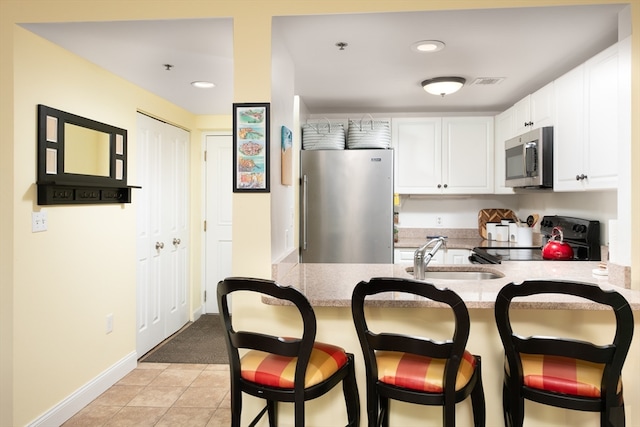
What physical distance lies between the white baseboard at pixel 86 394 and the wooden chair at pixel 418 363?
1.88 m

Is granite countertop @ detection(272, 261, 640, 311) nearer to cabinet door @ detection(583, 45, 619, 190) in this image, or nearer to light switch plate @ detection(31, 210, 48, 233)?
cabinet door @ detection(583, 45, 619, 190)

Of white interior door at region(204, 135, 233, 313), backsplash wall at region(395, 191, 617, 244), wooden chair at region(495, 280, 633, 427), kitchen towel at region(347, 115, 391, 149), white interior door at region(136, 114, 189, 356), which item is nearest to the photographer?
wooden chair at region(495, 280, 633, 427)

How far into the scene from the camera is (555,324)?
206 centimetres

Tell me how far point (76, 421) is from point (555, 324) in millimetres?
2621

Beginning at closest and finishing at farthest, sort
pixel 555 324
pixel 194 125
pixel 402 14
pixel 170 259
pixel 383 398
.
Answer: pixel 383 398 → pixel 555 324 → pixel 402 14 → pixel 170 259 → pixel 194 125

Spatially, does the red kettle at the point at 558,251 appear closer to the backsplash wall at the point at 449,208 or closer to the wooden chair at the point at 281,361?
the backsplash wall at the point at 449,208

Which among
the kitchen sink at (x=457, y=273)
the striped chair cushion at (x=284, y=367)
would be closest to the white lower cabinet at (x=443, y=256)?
the kitchen sink at (x=457, y=273)

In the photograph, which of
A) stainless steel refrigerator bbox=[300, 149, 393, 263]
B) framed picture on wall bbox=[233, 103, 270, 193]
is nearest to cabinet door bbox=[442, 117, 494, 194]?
stainless steel refrigerator bbox=[300, 149, 393, 263]

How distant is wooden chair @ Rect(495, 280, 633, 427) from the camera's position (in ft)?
5.16

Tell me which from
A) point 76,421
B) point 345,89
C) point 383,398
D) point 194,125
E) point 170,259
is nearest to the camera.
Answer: point 383,398

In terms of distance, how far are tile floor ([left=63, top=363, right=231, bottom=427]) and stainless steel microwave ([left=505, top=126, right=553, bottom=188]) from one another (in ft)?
8.58

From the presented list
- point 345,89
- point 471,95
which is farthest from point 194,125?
point 471,95

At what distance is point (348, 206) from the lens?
13.3 feet

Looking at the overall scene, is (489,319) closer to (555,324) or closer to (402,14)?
(555,324)
